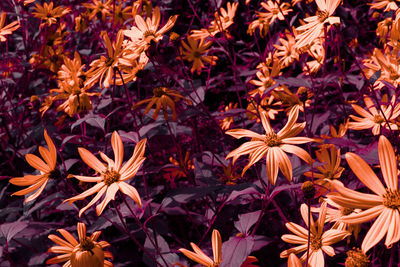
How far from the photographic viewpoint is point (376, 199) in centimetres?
91

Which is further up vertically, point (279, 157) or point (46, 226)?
point (279, 157)

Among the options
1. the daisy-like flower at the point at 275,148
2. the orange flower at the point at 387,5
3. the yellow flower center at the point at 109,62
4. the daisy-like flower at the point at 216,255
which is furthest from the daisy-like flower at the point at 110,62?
the orange flower at the point at 387,5

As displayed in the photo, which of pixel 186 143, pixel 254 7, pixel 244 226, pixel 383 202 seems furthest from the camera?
pixel 254 7

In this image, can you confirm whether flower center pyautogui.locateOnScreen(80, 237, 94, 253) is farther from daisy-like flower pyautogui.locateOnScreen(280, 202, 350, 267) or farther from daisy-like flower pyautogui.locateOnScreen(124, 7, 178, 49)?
daisy-like flower pyautogui.locateOnScreen(124, 7, 178, 49)

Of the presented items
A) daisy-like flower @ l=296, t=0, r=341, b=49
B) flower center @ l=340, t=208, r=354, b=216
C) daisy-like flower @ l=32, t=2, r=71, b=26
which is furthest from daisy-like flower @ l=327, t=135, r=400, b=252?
daisy-like flower @ l=32, t=2, r=71, b=26

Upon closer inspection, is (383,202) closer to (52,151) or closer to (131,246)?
(52,151)

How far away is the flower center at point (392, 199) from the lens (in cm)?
89

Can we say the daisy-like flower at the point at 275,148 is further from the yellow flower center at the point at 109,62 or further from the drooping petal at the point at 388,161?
the yellow flower center at the point at 109,62

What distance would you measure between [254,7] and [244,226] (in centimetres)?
259

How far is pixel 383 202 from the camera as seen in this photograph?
91 cm

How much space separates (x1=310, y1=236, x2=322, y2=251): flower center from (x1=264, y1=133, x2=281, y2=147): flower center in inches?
13.3

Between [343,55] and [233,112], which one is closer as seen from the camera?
[233,112]

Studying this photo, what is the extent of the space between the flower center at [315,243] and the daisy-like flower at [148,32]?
43.6 inches

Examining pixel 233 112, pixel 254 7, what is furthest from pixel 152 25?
pixel 254 7
